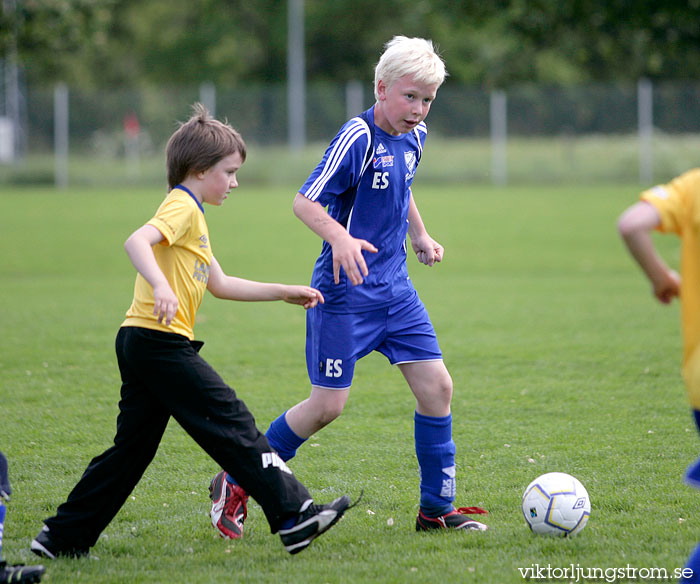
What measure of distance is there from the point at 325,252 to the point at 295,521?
1203 millimetres

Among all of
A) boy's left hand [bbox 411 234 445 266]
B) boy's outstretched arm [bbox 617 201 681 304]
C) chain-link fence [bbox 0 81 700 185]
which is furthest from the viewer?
chain-link fence [bbox 0 81 700 185]

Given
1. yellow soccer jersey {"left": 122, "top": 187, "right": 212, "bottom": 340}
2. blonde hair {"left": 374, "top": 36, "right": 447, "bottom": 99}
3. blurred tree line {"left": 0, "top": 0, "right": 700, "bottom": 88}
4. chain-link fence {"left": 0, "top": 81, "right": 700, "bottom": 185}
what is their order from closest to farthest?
yellow soccer jersey {"left": 122, "top": 187, "right": 212, "bottom": 340} → blonde hair {"left": 374, "top": 36, "right": 447, "bottom": 99} → chain-link fence {"left": 0, "top": 81, "right": 700, "bottom": 185} → blurred tree line {"left": 0, "top": 0, "right": 700, "bottom": 88}

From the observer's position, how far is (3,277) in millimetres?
14992

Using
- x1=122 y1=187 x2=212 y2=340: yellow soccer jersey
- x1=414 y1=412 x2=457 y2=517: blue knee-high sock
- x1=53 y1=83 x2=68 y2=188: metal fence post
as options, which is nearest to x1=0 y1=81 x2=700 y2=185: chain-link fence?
x1=53 y1=83 x2=68 y2=188: metal fence post

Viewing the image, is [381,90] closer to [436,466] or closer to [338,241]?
[338,241]

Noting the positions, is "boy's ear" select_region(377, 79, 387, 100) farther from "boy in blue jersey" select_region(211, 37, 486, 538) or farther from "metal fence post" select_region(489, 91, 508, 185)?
"metal fence post" select_region(489, 91, 508, 185)

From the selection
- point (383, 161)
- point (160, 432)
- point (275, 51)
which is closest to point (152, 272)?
point (160, 432)

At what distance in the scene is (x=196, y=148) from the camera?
3785 millimetres

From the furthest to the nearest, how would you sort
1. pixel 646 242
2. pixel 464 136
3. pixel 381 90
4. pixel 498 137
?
pixel 464 136 → pixel 498 137 → pixel 381 90 → pixel 646 242

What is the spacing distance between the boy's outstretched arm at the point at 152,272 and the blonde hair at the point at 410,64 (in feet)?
4.08

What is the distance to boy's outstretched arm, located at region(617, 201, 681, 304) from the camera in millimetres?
2834

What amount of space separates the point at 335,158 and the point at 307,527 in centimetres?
149

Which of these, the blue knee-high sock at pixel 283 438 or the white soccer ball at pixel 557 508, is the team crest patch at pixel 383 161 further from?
the white soccer ball at pixel 557 508

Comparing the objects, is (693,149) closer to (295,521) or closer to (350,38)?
(350,38)
